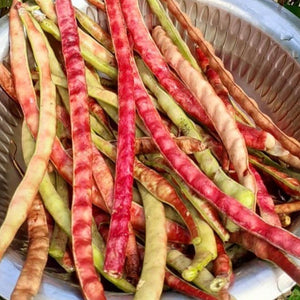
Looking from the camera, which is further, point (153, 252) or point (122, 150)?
point (122, 150)

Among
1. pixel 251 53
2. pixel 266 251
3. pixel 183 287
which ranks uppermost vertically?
pixel 251 53

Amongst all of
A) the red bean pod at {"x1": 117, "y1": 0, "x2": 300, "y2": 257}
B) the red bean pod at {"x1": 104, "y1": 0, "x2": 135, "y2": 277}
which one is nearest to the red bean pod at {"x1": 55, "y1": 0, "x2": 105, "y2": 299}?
the red bean pod at {"x1": 104, "y1": 0, "x2": 135, "y2": 277}

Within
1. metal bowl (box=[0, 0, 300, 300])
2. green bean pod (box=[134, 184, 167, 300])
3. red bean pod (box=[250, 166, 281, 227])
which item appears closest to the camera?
green bean pod (box=[134, 184, 167, 300])

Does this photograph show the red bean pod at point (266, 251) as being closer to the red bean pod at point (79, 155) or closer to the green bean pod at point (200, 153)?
the green bean pod at point (200, 153)

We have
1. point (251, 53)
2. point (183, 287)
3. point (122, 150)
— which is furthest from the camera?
point (251, 53)

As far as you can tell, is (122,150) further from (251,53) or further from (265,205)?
(251,53)

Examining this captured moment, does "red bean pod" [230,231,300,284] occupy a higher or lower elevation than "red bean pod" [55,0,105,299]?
higher

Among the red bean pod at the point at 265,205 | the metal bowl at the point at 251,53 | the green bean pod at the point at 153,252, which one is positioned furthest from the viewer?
the metal bowl at the point at 251,53

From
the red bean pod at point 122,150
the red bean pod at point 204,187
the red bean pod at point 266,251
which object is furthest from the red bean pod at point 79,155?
the red bean pod at point 266,251

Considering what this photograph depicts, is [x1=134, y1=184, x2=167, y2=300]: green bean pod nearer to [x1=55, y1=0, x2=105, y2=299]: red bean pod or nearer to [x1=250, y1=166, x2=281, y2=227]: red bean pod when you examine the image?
[x1=55, y1=0, x2=105, y2=299]: red bean pod

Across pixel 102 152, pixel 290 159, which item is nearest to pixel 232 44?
pixel 290 159

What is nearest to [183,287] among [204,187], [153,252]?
[153,252]

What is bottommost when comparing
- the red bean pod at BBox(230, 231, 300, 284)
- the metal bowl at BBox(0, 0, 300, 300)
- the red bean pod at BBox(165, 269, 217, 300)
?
the red bean pod at BBox(165, 269, 217, 300)

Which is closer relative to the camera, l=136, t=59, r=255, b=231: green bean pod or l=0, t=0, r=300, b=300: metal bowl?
l=136, t=59, r=255, b=231: green bean pod
